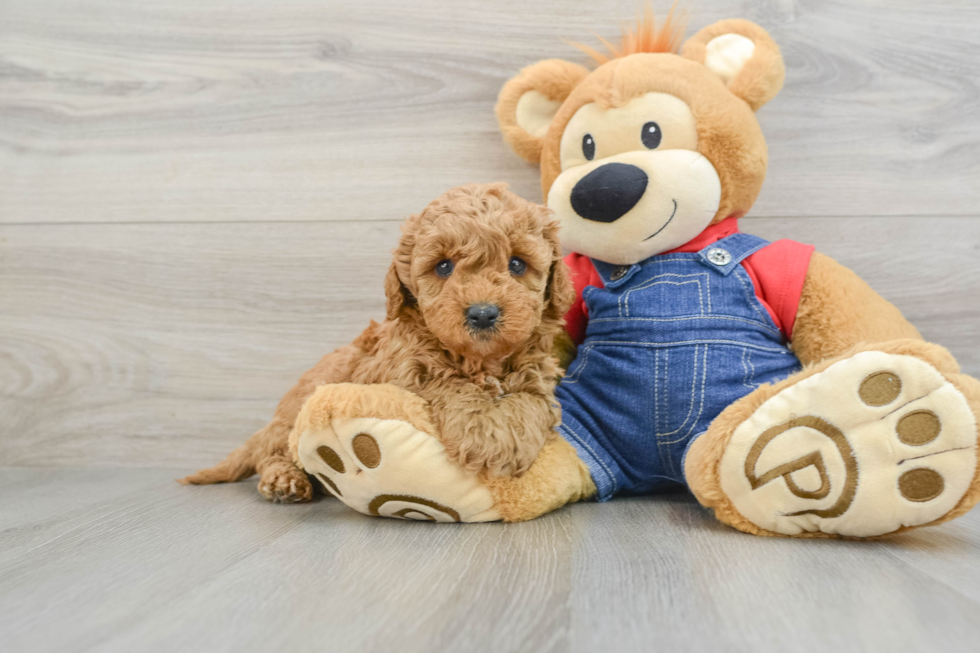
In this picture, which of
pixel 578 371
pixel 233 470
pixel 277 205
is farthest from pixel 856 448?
pixel 277 205

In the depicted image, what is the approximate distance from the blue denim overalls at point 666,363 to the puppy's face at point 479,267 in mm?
147

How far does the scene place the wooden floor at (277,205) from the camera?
83 cm

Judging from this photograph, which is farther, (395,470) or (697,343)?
(697,343)

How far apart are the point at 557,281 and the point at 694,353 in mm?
194

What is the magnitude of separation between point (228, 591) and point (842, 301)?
2.52ft

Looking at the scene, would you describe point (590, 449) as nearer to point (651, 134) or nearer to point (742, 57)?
point (651, 134)

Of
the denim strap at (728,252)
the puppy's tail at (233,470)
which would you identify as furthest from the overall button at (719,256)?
the puppy's tail at (233,470)

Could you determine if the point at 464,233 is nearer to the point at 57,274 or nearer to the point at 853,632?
the point at 853,632

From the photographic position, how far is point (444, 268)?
751 mm

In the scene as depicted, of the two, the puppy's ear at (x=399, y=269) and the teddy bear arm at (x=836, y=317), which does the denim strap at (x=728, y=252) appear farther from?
the puppy's ear at (x=399, y=269)

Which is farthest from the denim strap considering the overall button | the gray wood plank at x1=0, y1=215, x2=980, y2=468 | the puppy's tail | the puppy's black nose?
the puppy's tail

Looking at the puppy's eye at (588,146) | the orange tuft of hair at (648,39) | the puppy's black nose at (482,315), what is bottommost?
the puppy's black nose at (482,315)

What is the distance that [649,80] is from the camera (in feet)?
2.88

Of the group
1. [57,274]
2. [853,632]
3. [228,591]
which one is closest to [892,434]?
[853,632]
